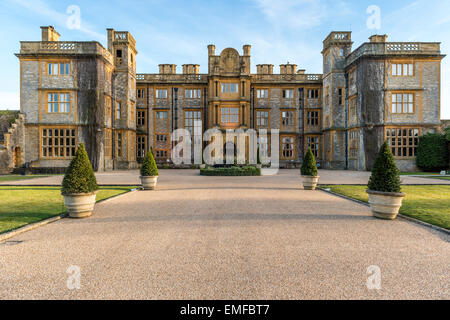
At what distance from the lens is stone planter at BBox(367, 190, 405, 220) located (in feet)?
23.4

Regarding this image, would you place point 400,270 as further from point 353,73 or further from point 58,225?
point 353,73

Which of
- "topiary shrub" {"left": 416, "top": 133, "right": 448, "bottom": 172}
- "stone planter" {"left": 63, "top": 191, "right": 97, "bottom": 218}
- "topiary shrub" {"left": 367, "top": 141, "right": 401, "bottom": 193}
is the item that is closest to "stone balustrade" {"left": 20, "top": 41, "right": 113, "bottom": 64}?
"stone planter" {"left": 63, "top": 191, "right": 97, "bottom": 218}

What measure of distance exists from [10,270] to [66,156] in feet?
81.3

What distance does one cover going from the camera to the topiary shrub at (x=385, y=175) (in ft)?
23.6

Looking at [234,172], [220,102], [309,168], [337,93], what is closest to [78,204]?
[309,168]

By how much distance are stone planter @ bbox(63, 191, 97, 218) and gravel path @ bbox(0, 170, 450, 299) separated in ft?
1.05

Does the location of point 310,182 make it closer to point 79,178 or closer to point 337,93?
point 79,178

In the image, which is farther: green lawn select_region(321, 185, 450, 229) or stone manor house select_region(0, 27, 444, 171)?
stone manor house select_region(0, 27, 444, 171)

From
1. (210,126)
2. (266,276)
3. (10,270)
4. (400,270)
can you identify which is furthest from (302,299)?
(210,126)

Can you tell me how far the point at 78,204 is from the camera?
7.48m

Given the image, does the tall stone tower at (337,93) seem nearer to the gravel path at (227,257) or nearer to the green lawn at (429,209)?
the green lawn at (429,209)

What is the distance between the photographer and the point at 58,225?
670cm

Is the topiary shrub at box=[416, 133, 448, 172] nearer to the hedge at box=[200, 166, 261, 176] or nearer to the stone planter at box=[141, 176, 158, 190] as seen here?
the hedge at box=[200, 166, 261, 176]

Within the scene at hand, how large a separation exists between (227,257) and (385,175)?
5.32 metres
